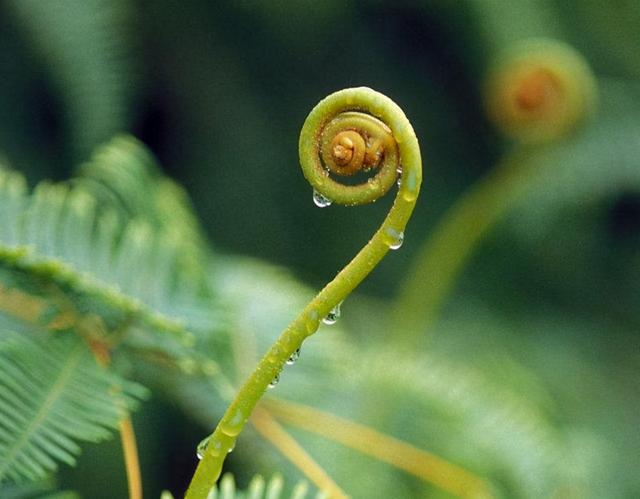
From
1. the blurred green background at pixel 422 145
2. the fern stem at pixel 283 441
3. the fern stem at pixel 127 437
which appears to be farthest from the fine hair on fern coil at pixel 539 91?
the fern stem at pixel 127 437

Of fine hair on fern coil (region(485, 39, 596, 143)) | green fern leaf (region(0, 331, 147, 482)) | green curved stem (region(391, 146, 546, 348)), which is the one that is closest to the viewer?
green fern leaf (region(0, 331, 147, 482))

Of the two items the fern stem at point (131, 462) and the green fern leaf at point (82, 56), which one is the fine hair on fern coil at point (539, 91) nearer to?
the green fern leaf at point (82, 56)

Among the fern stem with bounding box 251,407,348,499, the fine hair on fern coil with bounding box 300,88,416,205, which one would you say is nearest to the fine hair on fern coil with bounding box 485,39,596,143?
the fern stem with bounding box 251,407,348,499

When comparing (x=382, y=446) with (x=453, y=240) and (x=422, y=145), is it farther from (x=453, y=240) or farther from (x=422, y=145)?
(x=422, y=145)

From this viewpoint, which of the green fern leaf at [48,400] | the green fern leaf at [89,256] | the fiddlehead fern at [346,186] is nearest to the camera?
the fiddlehead fern at [346,186]

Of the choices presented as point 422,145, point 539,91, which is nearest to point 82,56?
point 539,91

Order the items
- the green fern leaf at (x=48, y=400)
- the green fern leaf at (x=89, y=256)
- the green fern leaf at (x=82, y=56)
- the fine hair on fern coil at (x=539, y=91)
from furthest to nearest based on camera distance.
→ the fine hair on fern coil at (x=539, y=91) → the green fern leaf at (x=82, y=56) → the green fern leaf at (x=89, y=256) → the green fern leaf at (x=48, y=400)

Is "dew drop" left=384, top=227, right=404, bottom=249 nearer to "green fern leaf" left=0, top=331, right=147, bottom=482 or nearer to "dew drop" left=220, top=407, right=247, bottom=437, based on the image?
"dew drop" left=220, top=407, right=247, bottom=437
